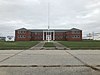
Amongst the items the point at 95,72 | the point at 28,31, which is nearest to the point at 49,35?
the point at 28,31

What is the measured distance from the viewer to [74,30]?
374 ft

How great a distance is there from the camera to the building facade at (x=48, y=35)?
4451 inches

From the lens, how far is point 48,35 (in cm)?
11812

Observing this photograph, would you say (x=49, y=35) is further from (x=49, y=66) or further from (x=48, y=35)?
(x=49, y=66)

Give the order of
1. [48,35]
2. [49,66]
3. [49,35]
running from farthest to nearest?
[49,35]
[48,35]
[49,66]

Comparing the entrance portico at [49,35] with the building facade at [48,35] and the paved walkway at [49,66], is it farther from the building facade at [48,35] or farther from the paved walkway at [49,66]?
the paved walkway at [49,66]

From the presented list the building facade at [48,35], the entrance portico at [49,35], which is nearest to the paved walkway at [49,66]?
the building facade at [48,35]

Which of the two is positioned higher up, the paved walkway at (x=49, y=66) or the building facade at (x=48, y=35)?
the building facade at (x=48, y=35)

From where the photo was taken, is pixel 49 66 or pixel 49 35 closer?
pixel 49 66

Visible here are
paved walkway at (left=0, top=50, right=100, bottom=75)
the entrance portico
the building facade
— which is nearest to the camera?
paved walkway at (left=0, top=50, right=100, bottom=75)

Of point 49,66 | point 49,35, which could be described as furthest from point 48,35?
point 49,66

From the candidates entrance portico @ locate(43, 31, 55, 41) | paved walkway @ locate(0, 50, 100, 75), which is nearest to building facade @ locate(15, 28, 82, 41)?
entrance portico @ locate(43, 31, 55, 41)

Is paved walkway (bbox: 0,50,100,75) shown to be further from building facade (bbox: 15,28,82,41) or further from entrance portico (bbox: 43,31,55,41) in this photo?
entrance portico (bbox: 43,31,55,41)

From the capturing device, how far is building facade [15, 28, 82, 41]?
113062 millimetres
